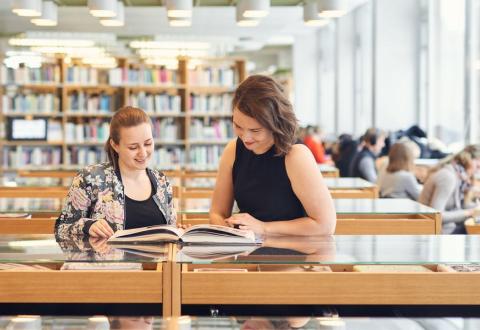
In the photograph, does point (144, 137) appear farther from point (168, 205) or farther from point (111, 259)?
point (111, 259)

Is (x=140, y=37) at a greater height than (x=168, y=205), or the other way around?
(x=140, y=37)

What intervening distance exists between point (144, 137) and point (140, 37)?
16733 mm

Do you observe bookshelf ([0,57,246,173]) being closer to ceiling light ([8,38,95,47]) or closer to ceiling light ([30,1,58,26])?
ceiling light ([8,38,95,47])

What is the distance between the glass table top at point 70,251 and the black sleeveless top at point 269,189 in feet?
1.82

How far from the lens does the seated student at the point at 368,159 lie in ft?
30.1

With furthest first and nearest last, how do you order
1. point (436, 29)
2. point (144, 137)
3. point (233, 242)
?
point (436, 29) < point (144, 137) < point (233, 242)

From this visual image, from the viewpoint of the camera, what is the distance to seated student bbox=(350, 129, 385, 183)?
9172 millimetres

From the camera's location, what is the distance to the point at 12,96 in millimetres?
12523

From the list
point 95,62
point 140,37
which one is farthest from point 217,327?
point 140,37

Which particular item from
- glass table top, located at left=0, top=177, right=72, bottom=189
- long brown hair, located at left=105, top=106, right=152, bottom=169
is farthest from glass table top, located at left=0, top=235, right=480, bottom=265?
glass table top, located at left=0, top=177, right=72, bottom=189

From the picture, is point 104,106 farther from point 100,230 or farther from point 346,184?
point 100,230

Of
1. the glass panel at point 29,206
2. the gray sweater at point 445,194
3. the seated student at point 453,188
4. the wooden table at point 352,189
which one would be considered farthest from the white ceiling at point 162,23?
the glass panel at point 29,206

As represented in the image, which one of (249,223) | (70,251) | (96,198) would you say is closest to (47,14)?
(96,198)

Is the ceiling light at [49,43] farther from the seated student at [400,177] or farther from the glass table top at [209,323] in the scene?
the glass table top at [209,323]
